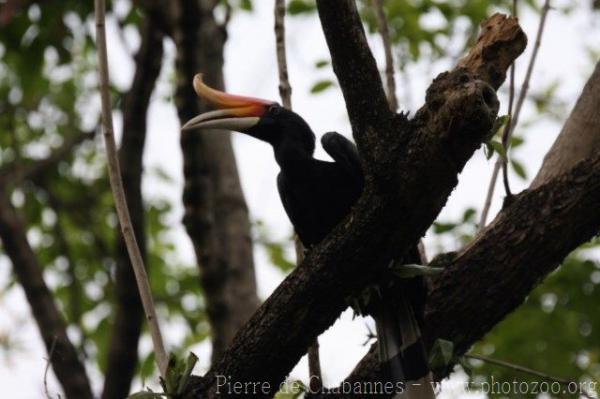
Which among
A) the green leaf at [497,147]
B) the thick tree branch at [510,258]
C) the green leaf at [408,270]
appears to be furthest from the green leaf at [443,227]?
the green leaf at [497,147]

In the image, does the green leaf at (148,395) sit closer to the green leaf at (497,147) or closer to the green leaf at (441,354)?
the green leaf at (441,354)

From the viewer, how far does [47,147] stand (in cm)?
838

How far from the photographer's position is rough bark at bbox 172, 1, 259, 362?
5.70 m

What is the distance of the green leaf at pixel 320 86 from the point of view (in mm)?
6293

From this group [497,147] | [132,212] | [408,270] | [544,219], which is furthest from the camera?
[132,212]

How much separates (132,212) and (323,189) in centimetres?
182

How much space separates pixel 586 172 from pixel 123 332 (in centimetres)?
296

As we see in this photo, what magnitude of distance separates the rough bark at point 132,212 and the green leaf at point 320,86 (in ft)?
3.37

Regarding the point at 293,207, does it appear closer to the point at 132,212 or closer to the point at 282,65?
the point at 282,65

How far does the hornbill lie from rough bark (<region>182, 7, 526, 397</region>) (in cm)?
68

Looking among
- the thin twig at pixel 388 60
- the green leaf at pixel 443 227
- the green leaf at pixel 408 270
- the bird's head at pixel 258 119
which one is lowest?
the green leaf at pixel 408 270

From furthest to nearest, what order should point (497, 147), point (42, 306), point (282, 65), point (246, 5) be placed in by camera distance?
point (246, 5) → point (42, 306) → point (282, 65) → point (497, 147)

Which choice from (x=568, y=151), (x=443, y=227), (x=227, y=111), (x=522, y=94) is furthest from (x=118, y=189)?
(x=443, y=227)

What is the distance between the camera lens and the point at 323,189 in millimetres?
4508
